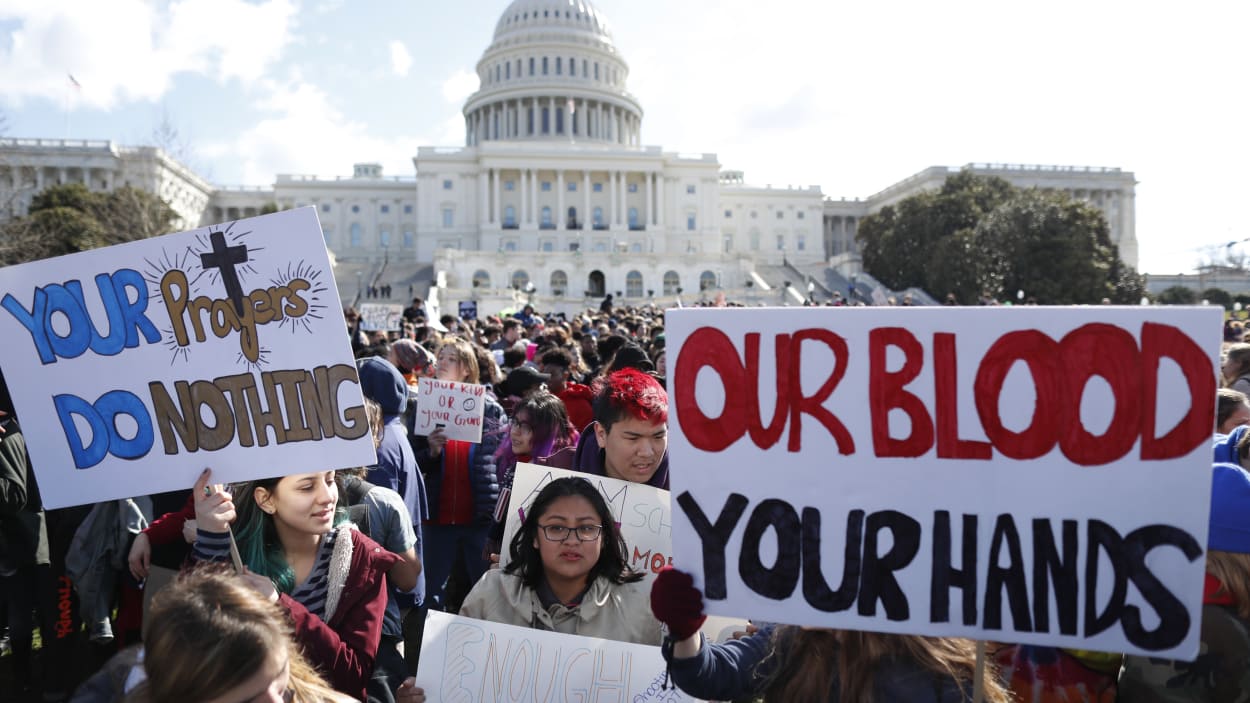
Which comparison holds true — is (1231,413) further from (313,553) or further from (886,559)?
(313,553)

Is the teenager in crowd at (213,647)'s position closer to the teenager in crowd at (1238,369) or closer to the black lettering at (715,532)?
the black lettering at (715,532)

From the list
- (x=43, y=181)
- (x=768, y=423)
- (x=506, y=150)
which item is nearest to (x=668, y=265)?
(x=506, y=150)

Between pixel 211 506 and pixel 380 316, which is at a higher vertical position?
pixel 380 316

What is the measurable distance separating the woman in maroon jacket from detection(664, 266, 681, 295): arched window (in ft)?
174

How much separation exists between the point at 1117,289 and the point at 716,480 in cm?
4885

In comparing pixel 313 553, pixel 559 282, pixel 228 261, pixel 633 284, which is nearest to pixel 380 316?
pixel 228 261

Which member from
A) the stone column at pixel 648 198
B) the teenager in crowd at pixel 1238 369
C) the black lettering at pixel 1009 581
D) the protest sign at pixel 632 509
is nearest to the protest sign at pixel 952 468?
the black lettering at pixel 1009 581

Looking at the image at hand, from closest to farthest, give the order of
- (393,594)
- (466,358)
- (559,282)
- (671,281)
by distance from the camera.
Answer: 1. (393,594)
2. (466,358)
3. (559,282)
4. (671,281)

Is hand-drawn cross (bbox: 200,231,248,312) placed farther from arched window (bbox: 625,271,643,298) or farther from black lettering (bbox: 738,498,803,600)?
arched window (bbox: 625,271,643,298)

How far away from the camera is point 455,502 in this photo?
5430mm

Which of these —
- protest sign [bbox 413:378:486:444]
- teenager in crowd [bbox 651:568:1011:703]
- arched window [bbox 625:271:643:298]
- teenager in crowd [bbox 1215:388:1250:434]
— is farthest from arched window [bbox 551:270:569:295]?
teenager in crowd [bbox 651:568:1011:703]

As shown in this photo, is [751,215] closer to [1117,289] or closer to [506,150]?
[506,150]

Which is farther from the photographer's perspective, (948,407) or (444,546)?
(444,546)

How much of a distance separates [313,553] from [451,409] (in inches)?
97.1
